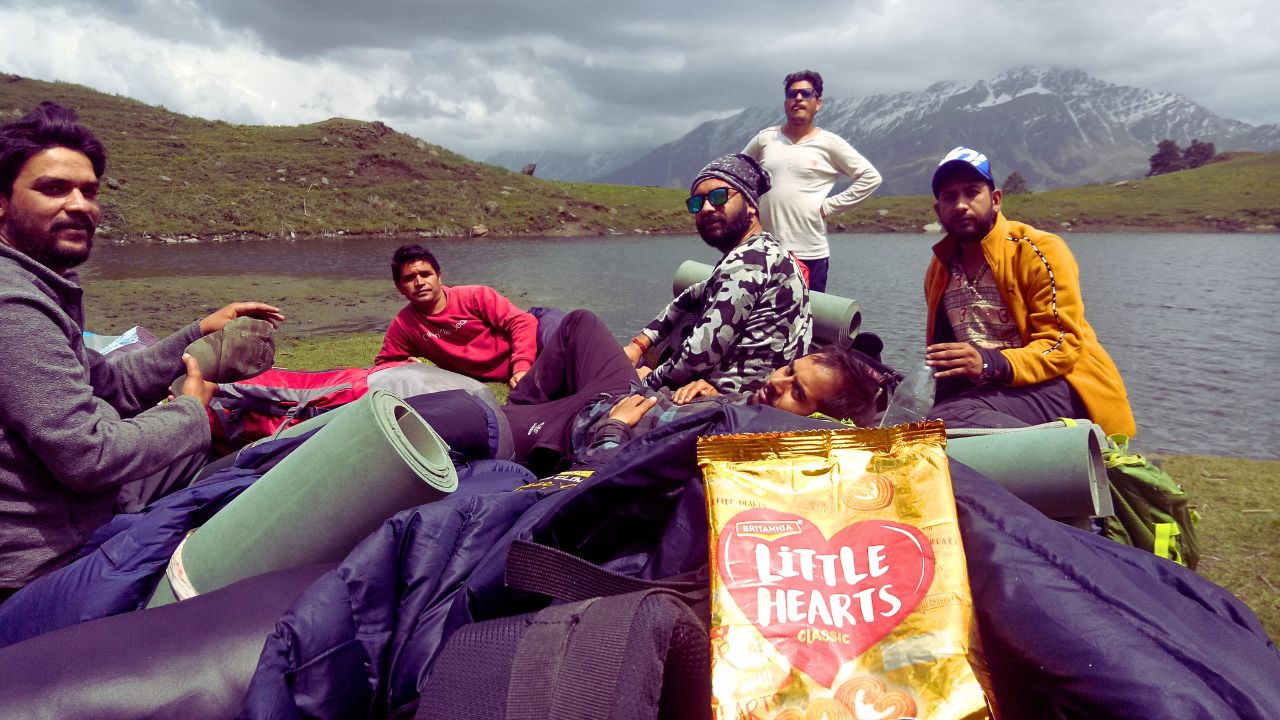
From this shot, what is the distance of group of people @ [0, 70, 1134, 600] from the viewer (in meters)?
2.55

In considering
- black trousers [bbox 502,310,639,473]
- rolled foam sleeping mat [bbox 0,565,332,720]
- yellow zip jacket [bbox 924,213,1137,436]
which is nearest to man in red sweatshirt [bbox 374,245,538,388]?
black trousers [bbox 502,310,639,473]

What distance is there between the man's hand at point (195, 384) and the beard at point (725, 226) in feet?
9.39

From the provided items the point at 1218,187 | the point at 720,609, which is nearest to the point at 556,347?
the point at 720,609

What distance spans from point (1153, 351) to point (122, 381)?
13771mm

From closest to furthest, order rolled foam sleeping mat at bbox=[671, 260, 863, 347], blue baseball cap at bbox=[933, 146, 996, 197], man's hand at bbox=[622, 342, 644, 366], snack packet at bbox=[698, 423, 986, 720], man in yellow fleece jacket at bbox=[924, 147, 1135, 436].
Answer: snack packet at bbox=[698, 423, 986, 720] < man in yellow fleece jacket at bbox=[924, 147, 1135, 436] < blue baseball cap at bbox=[933, 146, 996, 197] < man's hand at bbox=[622, 342, 644, 366] < rolled foam sleeping mat at bbox=[671, 260, 863, 347]

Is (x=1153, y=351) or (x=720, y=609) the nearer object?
(x=720, y=609)

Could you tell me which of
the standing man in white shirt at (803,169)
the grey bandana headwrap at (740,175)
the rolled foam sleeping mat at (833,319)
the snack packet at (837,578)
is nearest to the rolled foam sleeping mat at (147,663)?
the snack packet at (837,578)

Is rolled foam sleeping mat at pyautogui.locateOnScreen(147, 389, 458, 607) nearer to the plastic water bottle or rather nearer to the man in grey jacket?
the man in grey jacket

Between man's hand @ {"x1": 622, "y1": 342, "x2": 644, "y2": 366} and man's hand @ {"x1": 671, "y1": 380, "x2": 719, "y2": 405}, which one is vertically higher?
man's hand @ {"x1": 622, "y1": 342, "x2": 644, "y2": 366}

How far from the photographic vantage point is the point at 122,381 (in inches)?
137

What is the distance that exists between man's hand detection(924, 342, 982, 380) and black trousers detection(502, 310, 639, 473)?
1.77m

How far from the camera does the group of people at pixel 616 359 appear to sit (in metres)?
2.55

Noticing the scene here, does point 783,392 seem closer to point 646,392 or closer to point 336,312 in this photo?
point 646,392

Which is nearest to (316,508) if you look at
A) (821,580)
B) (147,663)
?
(147,663)
